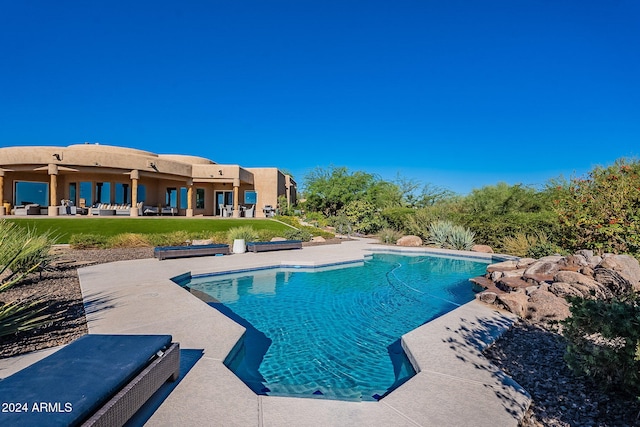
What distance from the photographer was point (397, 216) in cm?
1894

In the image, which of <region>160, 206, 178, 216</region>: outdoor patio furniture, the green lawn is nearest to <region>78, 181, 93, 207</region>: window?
<region>160, 206, 178, 216</region>: outdoor patio furniture

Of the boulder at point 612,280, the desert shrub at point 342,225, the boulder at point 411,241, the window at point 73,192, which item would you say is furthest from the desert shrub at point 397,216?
the window at point 73,192

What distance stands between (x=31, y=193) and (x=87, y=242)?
17.4 meters

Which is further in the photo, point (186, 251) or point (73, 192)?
point (73, 192)

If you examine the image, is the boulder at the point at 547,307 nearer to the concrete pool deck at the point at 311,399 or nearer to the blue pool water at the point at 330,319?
the concrete pool deck at the point at 311,399

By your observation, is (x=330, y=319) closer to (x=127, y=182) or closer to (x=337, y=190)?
(x=337, y=190)

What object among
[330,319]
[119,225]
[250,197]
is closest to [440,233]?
[330,319]

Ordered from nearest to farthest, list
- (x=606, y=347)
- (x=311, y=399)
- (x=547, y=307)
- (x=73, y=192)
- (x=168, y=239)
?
(x=311, y=399) < (x=606, y=347) < (x=547, y=307) < (x=168, y=239) < (x=73, y=192)

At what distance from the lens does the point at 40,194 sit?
2362cm

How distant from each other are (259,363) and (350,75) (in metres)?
32.5

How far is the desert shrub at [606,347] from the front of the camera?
242 centimetres

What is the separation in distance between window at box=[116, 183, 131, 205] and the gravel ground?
18200 millimetres

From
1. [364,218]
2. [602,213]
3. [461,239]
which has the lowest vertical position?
[461,239]

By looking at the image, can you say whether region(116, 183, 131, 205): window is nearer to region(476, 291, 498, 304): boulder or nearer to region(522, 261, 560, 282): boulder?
region(476, 291, 498, 304): boulder
